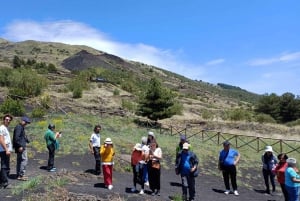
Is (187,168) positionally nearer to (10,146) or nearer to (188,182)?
(188,182)

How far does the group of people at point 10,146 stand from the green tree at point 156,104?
2642 centimetres

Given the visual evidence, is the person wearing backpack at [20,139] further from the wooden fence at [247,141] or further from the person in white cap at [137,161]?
the wooden fence at [247,141]

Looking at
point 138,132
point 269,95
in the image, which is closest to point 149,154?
point 138,132

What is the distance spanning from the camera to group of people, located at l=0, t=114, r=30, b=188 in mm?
9805

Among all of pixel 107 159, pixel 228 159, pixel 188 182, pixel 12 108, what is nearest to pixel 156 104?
pixel 12 108

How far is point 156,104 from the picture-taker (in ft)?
126

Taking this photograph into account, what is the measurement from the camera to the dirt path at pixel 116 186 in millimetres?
10390

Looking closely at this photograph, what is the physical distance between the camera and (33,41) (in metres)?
174

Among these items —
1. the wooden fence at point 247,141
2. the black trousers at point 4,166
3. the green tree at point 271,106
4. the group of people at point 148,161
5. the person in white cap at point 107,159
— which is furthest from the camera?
the green tree at point 271,106

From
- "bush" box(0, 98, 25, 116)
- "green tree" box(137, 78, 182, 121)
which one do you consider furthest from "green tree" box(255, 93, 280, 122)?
"bush" box(0, 98, 25, 116)

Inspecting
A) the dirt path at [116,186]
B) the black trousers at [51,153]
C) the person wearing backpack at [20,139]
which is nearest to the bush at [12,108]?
the dirt path at [116,186]

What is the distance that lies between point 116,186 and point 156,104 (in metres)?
26.2

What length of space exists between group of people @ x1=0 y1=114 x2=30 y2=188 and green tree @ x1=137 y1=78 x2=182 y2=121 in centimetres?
2642

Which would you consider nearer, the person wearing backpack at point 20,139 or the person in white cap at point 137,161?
the person wearing backpack at point 20,139
